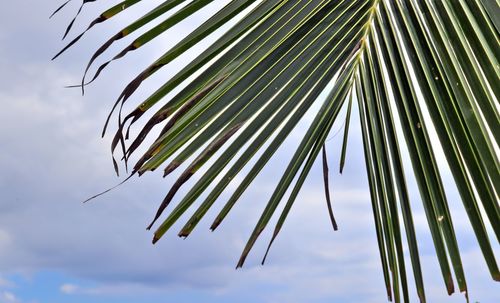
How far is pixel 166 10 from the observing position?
174 cm

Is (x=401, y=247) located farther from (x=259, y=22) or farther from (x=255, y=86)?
(x=259, y=22)

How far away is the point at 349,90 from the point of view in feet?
6.33

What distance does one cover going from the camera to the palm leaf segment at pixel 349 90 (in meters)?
1.49

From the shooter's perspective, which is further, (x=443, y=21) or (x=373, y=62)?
(x=373, y=62)

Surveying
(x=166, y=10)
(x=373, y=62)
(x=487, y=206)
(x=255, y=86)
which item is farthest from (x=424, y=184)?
(x=166, y=10)

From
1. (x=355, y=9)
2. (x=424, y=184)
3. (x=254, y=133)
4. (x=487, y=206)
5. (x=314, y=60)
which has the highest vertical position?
(x=355, y=9)

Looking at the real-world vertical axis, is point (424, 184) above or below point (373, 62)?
below

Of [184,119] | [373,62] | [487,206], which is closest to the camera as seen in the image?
[487,206]

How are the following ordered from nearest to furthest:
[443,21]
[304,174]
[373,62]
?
[443,21] → [373,62] → [304,174]

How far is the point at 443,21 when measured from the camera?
156 cm

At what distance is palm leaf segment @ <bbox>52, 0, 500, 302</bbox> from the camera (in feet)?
4.89

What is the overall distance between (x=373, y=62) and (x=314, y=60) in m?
0.18

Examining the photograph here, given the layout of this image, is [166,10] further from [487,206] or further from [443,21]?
[487,206]

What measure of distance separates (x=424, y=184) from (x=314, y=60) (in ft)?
1.40
